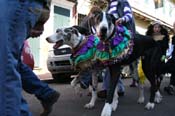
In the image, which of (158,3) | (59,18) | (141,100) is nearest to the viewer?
(141,100)

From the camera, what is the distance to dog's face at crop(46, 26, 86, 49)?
272 inches

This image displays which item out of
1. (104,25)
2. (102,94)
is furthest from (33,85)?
(102,94)

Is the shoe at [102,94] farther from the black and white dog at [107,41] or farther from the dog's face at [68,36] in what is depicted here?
the dog's face at [68,36]

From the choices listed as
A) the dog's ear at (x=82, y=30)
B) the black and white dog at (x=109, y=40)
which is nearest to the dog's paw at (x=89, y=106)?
the black and white dog at (x=109, y=40)

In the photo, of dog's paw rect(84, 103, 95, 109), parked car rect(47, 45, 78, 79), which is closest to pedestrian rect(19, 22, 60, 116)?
dog's paw rect(84, 103, 95, 109)

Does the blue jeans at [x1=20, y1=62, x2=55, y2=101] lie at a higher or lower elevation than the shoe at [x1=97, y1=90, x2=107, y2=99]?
higher

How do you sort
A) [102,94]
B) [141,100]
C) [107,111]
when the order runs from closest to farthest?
[107,111] → [141,100] → [102,94]

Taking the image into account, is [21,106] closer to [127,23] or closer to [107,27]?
[107,27]

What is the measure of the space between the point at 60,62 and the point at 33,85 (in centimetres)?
811

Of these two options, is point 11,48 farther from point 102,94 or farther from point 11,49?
point 102,94

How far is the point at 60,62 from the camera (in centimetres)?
1234

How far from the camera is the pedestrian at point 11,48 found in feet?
7.00

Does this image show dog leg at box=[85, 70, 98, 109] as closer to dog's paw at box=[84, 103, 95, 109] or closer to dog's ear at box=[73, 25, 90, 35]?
dog's paw at box=[84, 103, 95, 109]

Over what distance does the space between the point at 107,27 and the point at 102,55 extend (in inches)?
19.7
